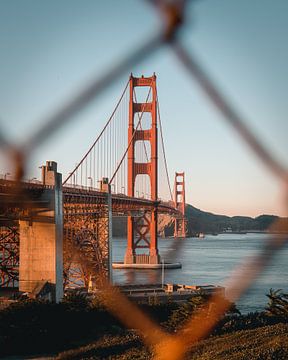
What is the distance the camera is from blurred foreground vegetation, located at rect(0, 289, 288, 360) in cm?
907

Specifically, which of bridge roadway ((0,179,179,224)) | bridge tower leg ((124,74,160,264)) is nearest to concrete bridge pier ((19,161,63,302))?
bridge roadway ((0,179,179,224))

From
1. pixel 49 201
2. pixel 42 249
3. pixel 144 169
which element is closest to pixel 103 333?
pixel 42 249

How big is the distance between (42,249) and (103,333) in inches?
261

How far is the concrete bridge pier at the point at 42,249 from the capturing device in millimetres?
19000

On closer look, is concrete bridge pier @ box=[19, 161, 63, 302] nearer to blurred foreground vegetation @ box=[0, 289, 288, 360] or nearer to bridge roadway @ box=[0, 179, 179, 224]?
bridge roadway @ box=[0, 179, 179, 224]

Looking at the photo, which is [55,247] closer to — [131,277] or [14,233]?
[14,233]

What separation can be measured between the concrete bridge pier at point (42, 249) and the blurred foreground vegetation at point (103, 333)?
3.50 m

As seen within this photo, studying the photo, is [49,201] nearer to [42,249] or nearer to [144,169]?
[42,249]

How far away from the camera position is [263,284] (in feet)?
130

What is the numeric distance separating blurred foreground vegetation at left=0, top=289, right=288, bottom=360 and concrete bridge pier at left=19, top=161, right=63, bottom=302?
3498 millimetres

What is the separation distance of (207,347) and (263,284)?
31.6m

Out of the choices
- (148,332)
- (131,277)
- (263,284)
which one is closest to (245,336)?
(148,332)

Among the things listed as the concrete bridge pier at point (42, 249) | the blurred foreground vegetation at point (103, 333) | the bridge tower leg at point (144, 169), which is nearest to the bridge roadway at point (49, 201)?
the concrete bridge pier at point (42, 249)

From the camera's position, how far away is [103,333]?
43.2 ft
